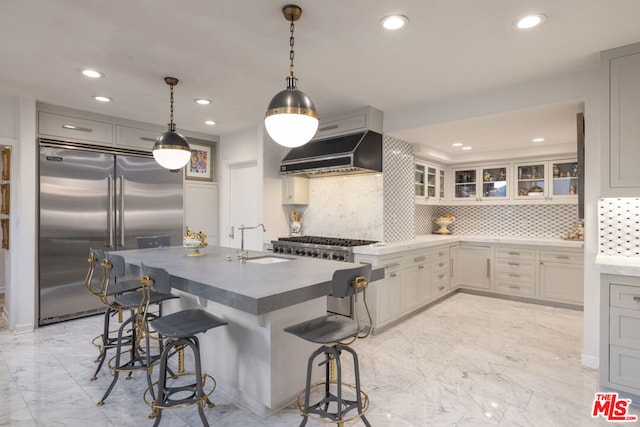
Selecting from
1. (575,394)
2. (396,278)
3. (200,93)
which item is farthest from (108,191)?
(575,394)

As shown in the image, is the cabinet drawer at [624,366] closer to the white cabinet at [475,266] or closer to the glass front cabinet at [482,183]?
the white cabinet at [475,266]

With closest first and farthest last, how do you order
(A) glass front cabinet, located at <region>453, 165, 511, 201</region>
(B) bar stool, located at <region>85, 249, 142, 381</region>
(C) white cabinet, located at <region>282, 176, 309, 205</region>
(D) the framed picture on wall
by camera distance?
(B) bar stool, located at <region>85, 249, 142, 381</region> < (C) white cabinet, located at <region>282, 176, 309, 205</region> < (D) the framed picture on wall < (A) glass front cabinet, located at <region>453, 165, 511, 201</region>

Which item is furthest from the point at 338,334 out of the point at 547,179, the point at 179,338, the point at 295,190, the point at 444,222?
the point at 547,179

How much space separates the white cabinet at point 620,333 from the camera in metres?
2.31

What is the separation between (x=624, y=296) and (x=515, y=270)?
105 inches

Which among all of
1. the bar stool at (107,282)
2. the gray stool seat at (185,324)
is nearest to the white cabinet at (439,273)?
the gray stool seat at (185,324)

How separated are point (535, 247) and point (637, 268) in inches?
103

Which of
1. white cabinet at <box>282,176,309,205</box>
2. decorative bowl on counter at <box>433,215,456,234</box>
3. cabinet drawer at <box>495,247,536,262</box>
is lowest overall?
cabinet drawer at <box>495,247,536,262</box>

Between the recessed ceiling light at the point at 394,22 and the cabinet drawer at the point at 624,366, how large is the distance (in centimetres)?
261

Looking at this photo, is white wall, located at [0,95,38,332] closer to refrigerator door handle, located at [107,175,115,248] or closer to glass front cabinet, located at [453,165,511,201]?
refrigerator door handle, located at [107,175,115,248]

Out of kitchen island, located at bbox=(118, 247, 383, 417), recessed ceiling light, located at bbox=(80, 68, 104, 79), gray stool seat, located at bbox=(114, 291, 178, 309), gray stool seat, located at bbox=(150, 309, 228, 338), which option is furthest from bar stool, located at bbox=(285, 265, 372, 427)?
recessed ceiling light, located at bbox=(80, 68, 104, 79)

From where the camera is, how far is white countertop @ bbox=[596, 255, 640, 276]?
2.29 metres

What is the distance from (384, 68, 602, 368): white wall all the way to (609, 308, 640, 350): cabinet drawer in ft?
1.55

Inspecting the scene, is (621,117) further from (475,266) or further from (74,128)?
(74,128)
